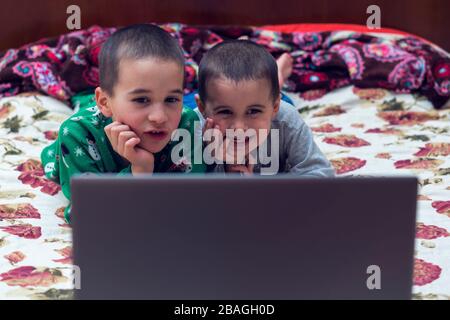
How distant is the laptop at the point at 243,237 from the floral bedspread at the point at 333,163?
0.29m

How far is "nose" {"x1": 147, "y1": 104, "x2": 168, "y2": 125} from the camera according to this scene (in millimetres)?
1178

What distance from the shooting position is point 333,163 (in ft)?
5.57

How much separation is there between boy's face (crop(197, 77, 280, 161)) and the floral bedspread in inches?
13.5

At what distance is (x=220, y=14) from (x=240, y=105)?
4.79 feet

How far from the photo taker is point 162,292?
30.7 inches

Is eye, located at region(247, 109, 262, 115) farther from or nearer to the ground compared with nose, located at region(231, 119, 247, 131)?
farther from the ground

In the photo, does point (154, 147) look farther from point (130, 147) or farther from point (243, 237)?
point (243, 237)

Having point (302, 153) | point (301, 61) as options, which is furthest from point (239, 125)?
point (301, 61)

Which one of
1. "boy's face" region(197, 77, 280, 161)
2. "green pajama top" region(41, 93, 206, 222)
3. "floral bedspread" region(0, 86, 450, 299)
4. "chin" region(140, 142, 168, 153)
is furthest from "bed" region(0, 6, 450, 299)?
"boy's face" region(197, 77, 280, 161)

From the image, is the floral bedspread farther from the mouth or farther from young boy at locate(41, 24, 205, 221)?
the mouth

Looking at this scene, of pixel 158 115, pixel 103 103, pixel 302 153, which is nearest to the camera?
pixel 158 115

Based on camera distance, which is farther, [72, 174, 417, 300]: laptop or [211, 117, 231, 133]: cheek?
[211, 117, 231, 133]: cheek

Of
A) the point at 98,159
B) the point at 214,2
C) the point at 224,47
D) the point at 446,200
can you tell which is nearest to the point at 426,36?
the point at 214,2

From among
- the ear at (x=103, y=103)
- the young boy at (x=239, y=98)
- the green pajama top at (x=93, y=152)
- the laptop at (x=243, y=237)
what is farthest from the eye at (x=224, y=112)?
the laptop at (x=243, y=237)
